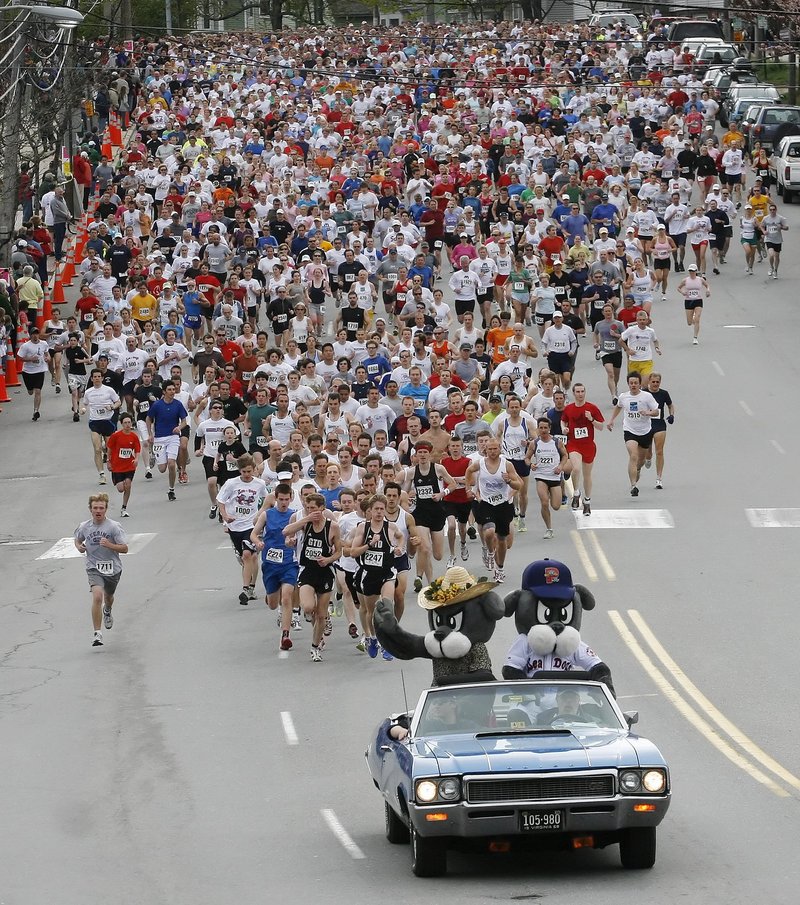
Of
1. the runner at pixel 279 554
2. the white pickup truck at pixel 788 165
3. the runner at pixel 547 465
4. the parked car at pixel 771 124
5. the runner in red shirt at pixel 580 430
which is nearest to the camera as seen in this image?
the runner at pixel 279 554

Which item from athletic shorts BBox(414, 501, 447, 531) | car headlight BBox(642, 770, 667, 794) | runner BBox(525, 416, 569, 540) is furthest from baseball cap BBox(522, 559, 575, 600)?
runner BBox(525, 416, 569, 540)

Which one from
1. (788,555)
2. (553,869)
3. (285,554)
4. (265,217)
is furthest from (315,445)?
(265,217)

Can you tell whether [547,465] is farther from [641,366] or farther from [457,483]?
[641,366]

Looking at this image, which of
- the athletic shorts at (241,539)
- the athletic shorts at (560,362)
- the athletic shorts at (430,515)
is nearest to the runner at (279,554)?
the athletic shorts at (241,539)

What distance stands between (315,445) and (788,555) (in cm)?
561

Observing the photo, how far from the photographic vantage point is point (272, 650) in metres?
18.9

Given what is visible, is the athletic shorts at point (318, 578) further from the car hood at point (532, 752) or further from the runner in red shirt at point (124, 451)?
the runner in red shirt at point (124, 451)

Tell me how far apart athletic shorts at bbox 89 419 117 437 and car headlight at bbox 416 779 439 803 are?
1828cm

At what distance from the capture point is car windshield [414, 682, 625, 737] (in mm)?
11508

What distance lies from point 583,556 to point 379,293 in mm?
17833

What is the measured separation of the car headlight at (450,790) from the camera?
10.7 metres

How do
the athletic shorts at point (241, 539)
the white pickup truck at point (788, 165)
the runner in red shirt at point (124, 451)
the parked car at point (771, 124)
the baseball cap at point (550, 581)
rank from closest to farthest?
the baseball cap at point (550, 581), the athletic shorts at point (241, 539), the runner in red shirt at point (124, 451), the white pickup truck at point (788, 165), the parked car at point (771, 124)

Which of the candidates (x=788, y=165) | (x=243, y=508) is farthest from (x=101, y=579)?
(x=788, y=165)

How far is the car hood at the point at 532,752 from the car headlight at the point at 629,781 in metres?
0.05
